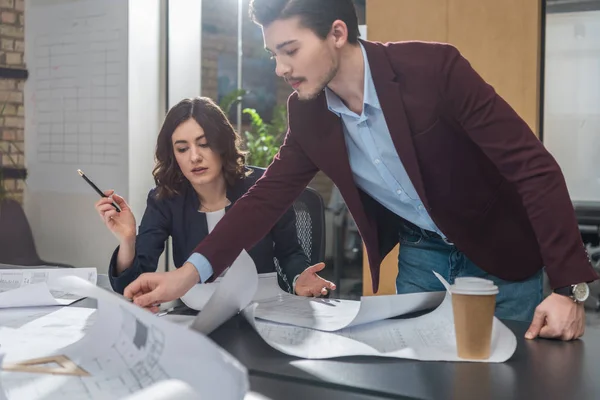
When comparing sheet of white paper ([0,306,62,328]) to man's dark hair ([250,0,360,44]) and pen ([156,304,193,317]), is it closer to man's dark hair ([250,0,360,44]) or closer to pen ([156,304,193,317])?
pen ([156,304,193,317])

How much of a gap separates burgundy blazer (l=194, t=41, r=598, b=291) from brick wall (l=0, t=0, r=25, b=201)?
10.2 ft

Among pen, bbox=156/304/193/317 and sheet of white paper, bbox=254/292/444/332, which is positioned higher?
sheet of white paper, bbox=254/292/444/332

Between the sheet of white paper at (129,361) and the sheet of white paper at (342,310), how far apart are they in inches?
14.3

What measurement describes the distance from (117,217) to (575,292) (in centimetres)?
104

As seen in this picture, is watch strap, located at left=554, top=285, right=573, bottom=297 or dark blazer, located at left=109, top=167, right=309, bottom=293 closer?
watch strap, located at left=554, top=285, right=573, bottom=297

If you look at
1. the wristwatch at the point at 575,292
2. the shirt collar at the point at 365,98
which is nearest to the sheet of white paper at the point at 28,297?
the shirt collar at the point at 365,98

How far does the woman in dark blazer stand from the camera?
6.22 feet

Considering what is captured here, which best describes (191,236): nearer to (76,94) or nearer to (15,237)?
(15,237)

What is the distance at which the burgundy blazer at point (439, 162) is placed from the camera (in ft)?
4.04

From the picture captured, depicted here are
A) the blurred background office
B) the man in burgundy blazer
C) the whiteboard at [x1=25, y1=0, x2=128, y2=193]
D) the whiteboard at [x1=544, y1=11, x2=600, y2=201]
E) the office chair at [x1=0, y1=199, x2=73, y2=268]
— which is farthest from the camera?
the whiteboard at [x1=25, y1=0, x2=128, y2=193]

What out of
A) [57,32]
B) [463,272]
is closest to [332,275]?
[57,32]

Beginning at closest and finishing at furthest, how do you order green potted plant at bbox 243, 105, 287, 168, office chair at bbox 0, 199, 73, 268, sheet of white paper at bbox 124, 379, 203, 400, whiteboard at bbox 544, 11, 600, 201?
sheet of white paper at bbox 124, 379, 203, 400 < whiteboard at bbox 544, 11, 600, 201 < office chair at bbox 0, 199, 73, 268 < green potted plant at bbox 243, 105, 287, 168

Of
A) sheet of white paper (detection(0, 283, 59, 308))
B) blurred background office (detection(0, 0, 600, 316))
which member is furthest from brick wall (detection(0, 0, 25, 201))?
sheet of white paper (detection(0, 283, 59, 308))

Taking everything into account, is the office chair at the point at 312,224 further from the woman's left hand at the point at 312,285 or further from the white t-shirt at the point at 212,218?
the woman's left hand at the point at 312,285
